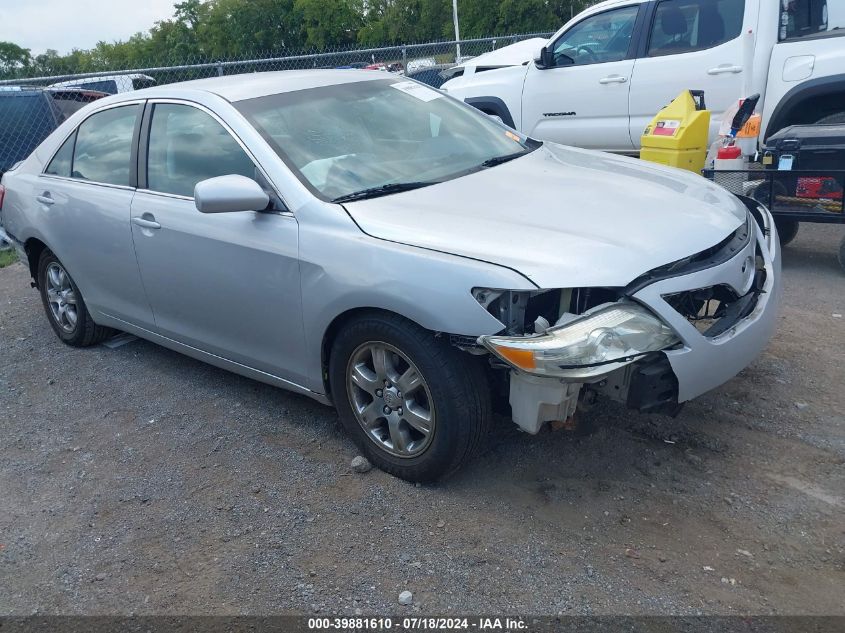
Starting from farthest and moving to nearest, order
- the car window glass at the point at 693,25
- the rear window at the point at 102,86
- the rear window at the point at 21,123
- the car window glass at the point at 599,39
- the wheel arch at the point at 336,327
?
1. the rear window at the point at 102,86
2. the rear window at the point at 21,123
3. the car window glass at the point at 599,39
4. the car window glass at the point at 693,25
5. the wheel arch at the point at 336,327

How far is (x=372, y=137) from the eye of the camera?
3.96 meters

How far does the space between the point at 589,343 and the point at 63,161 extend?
12.4ft

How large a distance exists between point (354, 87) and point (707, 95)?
4.18 meters

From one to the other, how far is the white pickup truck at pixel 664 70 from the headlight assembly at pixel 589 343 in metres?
4.50

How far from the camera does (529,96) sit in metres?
8.34

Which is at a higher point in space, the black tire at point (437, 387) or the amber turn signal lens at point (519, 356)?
the amber turn signal lens at point (519, 356)

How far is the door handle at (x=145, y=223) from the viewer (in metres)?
4.14

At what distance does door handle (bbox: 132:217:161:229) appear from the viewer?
4.14 m

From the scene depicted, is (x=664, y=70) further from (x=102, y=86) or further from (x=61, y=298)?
(x=102, y=86)

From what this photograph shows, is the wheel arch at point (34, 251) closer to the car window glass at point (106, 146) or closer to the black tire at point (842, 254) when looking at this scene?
the car window glass at point (106, 146)

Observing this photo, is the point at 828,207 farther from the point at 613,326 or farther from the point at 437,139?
the point at 613,326

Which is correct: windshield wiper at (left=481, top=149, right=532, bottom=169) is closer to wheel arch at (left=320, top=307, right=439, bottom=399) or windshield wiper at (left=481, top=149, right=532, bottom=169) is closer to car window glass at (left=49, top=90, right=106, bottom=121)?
wheel arch at (left=320, top=307, right=439, bottom=399)

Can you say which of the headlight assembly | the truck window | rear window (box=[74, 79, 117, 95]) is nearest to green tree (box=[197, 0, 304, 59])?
rear window (box=[74, 79, 117, 95])

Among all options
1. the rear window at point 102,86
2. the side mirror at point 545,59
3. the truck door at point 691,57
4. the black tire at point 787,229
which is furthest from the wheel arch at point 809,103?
the rear window at point 102,86
